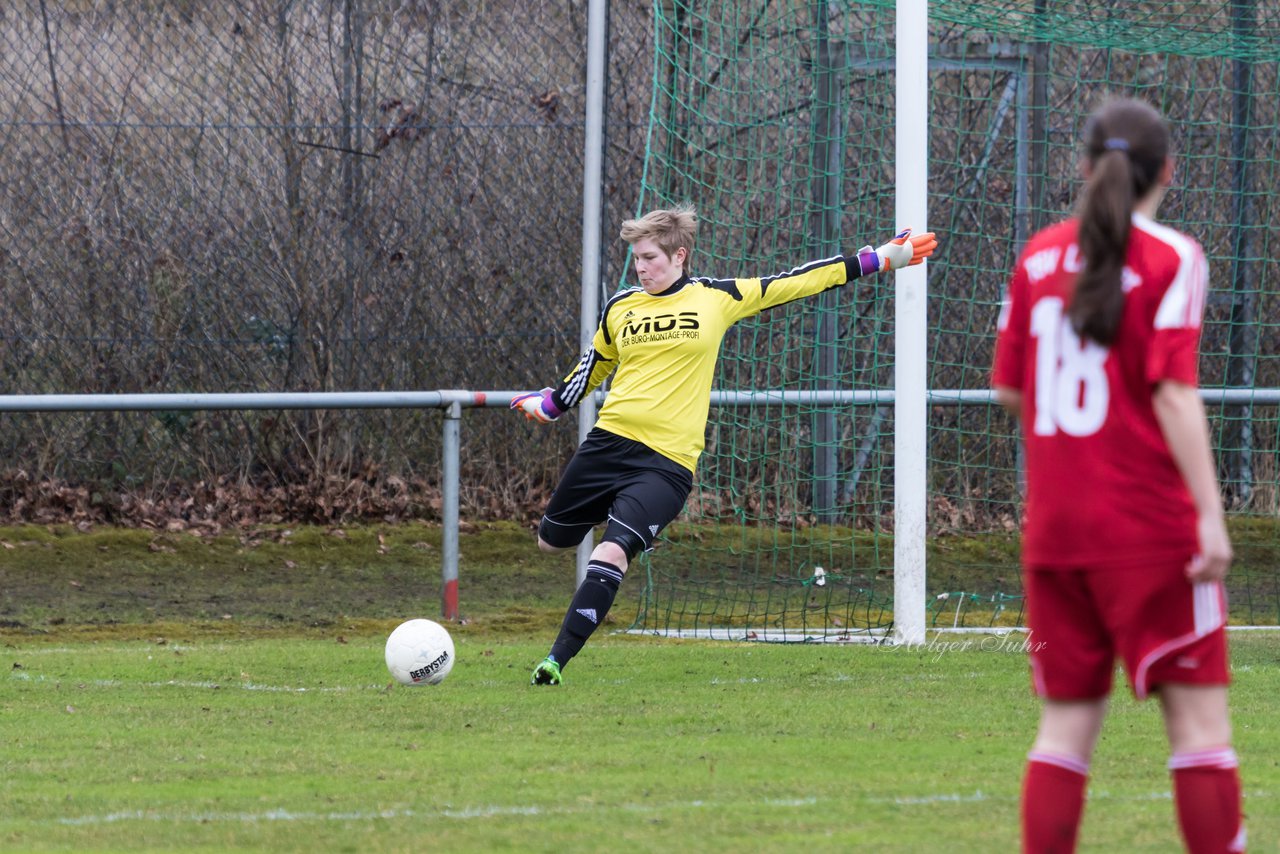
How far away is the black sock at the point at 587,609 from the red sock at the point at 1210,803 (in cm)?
372

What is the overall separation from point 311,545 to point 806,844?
24.7 ft

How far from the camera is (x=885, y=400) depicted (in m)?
8.79

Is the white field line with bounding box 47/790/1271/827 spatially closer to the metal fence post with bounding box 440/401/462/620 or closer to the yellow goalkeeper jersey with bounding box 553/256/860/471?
the yellow goalkeeper jersey with bounding box 553/256/860/471

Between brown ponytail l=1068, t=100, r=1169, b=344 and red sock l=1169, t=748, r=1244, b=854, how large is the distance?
0.79 metres

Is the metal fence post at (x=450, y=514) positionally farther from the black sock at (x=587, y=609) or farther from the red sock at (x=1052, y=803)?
the red sock at (x=1052, y=803)

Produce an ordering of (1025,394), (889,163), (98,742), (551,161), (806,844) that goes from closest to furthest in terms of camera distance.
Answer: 1. (1025,394)
2. (806,844)
3. (98,742)
4. (889,163)
5. (551,161)

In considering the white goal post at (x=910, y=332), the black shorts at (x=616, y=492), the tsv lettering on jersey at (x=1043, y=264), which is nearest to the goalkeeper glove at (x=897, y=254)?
the white goal post at (x=910, y=332)

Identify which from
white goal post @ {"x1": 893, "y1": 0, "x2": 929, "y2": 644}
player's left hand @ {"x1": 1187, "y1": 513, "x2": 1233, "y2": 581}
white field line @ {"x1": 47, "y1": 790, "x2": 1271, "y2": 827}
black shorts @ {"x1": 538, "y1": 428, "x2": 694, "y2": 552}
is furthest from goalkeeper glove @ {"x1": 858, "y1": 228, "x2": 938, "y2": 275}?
player's left hand @ {"x1": 1187, "y1": 513, "x2": 1233, "y2": 581}

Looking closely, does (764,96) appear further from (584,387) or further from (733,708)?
(733,708)

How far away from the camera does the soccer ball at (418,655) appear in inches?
255

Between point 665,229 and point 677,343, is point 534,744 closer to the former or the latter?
point 677,343

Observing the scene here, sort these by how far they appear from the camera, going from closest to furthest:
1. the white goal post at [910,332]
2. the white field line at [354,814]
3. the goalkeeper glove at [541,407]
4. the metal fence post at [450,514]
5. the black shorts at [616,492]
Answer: the white field line at [354,814] < the black shorts at [616,492] < the goalkeeper glove at [541,407] < the white goal post at [910,332] < the metal fence post at [450,514]

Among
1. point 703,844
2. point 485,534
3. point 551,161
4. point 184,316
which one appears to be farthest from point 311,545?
point 703,844

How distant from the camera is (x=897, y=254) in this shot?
7.16 meters
